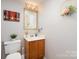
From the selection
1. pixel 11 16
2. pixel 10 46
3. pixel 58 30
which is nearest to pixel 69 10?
pixel 58 30

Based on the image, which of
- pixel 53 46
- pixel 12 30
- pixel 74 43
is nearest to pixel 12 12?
pixel 12 30

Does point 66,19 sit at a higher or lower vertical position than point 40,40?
higher

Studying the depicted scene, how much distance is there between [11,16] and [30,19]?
78 centimetres

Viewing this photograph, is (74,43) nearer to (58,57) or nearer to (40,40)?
(58,57)

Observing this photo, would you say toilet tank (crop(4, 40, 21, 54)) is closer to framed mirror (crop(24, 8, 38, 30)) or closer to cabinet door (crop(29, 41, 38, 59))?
cabinet door (crop(29, 41, 38, 59))

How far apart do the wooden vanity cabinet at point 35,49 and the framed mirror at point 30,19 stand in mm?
526

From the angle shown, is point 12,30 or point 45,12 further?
point 45,12

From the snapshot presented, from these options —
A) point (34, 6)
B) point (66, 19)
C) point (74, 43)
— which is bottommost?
point (74, 43)

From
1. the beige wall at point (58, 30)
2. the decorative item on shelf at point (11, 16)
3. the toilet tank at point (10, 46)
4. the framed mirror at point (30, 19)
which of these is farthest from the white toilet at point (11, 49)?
the beige wall at point (58, 30)

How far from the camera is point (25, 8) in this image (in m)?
2.94

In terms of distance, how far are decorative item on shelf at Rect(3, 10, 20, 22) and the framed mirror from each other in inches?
13.9

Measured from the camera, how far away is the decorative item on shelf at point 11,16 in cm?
237

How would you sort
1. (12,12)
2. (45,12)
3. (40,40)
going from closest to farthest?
(12,12)
(40,40)
(45,12)

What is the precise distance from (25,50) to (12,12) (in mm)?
1164
